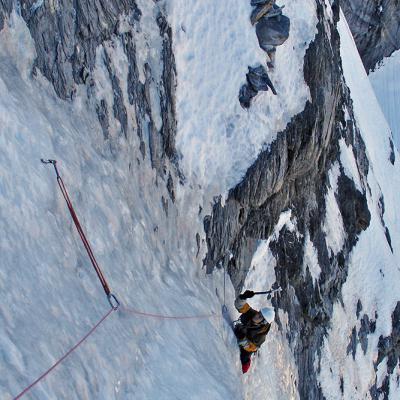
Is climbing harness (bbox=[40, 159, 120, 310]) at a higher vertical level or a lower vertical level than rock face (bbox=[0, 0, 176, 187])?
lower

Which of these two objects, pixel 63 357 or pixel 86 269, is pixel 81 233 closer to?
pixel 86 269

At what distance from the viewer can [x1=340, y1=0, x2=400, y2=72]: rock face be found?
140 ft

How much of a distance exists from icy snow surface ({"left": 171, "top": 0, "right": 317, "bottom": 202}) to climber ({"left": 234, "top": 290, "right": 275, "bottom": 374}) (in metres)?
2.43

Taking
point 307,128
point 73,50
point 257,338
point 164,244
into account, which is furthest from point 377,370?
point 73,50

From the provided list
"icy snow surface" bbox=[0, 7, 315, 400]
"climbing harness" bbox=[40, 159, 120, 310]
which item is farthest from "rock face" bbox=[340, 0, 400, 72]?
"climbing harness" bbox=[40, 159, 120, 310]

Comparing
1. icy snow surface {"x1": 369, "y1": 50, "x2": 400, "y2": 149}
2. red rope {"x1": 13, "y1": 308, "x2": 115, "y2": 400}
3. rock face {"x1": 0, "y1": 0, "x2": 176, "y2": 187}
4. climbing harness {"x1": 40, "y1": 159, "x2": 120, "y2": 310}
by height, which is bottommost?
red rope {"x1": 13, "y1": 308, "x2": 115, "y2": 400}

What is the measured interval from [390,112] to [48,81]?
120ft

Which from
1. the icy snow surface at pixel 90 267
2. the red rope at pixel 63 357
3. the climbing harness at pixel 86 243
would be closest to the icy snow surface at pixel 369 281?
the icy snow surface at pixel 90 267

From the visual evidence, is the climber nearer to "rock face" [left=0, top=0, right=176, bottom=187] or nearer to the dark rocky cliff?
the dark rocky cliff

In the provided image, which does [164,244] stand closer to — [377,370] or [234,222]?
[234,222]

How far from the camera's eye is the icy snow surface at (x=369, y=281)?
18.1 meters

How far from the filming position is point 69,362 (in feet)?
20.9

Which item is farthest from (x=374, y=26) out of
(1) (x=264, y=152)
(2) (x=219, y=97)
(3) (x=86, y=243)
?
(3) (x=86, y=243)

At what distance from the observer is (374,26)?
43.1m
